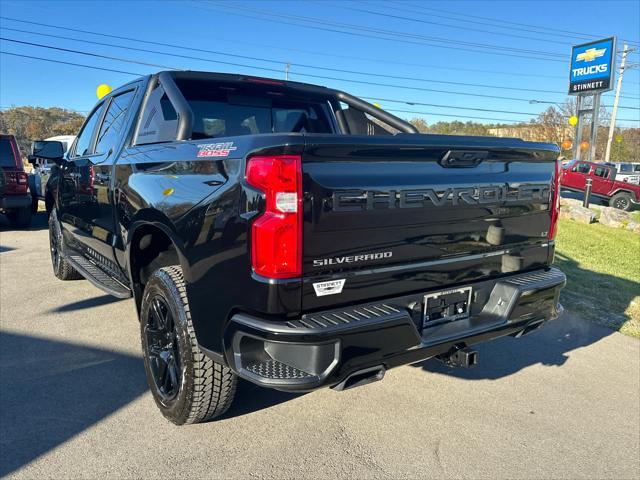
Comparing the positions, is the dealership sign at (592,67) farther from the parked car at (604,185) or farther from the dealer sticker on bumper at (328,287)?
the dealer sticker on bumper at (328,287)

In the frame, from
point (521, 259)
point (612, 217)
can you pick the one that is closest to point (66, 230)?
point (521, 259)

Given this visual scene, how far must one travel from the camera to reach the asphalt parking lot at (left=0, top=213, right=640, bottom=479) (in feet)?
8.21

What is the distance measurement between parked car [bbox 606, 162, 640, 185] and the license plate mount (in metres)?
24.7

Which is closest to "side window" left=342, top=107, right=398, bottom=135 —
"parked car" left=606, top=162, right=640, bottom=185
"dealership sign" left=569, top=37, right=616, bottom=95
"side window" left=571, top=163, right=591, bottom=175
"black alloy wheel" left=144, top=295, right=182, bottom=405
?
"black alloy wheel" left=144, top=295, right=182, bottom=405

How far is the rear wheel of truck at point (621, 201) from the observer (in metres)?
20.4

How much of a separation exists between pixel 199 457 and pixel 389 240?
1.50 metres

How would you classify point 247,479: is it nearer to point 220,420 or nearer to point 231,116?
point 220,420

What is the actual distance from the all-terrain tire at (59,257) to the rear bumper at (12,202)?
4.56 m

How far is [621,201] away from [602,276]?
1640 centimetres

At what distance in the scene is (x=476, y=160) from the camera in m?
2.57

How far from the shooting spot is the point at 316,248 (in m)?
2.08

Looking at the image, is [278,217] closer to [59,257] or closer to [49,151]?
[49,151]

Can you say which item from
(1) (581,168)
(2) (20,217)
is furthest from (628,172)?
(2) (20,217)

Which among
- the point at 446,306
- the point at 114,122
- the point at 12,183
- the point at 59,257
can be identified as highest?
the point at 114,122
